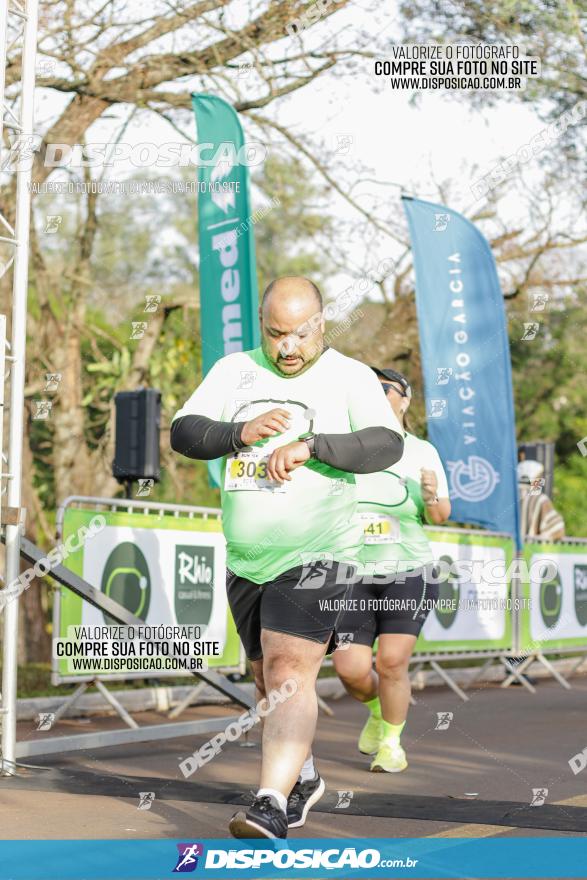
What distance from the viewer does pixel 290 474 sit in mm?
4520

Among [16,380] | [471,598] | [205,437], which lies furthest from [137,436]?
[205,437]

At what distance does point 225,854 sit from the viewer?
4.39 metres

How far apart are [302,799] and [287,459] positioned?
1514 millimetres

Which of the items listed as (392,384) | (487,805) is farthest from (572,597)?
(487,805)

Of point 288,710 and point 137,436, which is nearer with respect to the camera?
point 288,710

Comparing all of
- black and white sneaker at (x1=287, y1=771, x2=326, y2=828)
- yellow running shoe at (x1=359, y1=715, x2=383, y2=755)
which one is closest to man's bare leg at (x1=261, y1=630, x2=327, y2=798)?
black and white sneaker at (x1=287, y1=771, x2=326, y2=828)

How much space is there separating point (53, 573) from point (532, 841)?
11.5ft

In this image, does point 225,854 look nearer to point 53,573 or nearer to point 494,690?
point 53,573

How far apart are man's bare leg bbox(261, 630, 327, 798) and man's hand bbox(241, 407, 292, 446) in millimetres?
706

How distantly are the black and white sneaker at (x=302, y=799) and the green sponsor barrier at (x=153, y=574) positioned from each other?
3389 mm

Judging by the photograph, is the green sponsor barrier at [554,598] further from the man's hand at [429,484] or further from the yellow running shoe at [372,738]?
the man's hand at [429,484]

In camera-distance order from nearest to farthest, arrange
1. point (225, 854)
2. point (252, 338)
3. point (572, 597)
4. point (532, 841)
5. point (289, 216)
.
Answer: point (225, 854) → point (532, 841) → point (252, 338) → point (572, 597) → point (289, 216)

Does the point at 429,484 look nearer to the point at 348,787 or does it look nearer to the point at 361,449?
the point at 348,787

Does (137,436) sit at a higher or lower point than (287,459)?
higher
